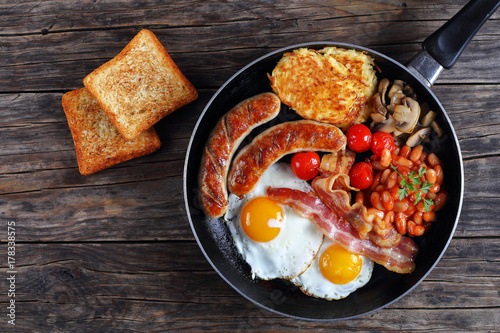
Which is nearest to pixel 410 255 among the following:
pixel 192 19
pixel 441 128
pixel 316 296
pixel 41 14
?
pixel 316 296

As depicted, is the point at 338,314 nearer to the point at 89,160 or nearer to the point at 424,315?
the point at 424,315

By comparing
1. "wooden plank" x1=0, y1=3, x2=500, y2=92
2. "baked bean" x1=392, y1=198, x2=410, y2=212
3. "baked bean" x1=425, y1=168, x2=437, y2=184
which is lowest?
"baked bean" x1=392, y1=198, x2=410, y2=212

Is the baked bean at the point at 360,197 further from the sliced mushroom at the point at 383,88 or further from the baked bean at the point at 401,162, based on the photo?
the sliced mushroom at the point at 383,88

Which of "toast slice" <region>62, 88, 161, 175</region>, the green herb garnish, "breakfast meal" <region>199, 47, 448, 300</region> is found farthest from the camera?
"toast slice" <region>62, 88, 161, 175</region>

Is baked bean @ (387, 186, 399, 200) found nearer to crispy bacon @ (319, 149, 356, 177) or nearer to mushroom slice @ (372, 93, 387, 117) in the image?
crispy bacon @ (319, 149, 356, 177)

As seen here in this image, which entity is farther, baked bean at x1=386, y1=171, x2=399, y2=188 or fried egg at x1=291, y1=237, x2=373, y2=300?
fried egg at x1=291, y1=237, x2=373, y2=300

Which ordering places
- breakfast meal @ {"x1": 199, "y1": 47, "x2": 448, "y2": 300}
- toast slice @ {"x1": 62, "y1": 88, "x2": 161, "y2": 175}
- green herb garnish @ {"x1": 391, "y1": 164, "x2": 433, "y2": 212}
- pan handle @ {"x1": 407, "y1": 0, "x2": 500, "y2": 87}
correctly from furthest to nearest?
toast slice @ {"x1": 62, "y1": 88, "x2": 161, "y2": 175}
breakfast meal @ {"x1": 199, "y1": 47, "x2": 448, "y2": 300}
green herb garnish @ {"x1": 391, "y1": 164, "x2": 433, "y2": 212}
pan handle @ {"x1": 407, "y1": 0, "x2": 500, "y2": 87}

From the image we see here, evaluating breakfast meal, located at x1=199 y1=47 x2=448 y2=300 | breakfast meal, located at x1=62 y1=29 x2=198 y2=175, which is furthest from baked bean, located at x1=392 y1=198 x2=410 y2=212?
breakfast meal, located at x1=62 y1=29 x2=198 y2=175
